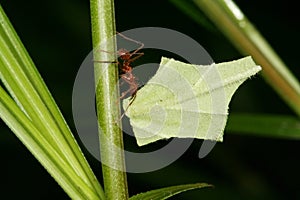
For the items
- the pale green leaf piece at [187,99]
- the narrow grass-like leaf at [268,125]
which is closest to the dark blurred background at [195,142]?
the narrow grass-like leaf at [268,125]

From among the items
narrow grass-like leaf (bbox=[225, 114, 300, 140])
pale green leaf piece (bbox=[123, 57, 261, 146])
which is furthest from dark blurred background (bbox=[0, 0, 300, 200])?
pale green leaf piece (bbox=[123, 57, 261, 146])

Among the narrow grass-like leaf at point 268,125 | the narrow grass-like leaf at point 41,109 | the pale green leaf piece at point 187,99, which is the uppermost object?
the narrow grass-like leaf at point 41,109

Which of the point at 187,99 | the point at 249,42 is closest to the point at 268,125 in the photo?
the point at 249,42

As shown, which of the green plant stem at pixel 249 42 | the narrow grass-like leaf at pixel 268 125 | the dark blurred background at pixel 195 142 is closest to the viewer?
the green plant stem at pixel 249 42

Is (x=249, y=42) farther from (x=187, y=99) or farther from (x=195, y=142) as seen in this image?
(x=195, y=142)

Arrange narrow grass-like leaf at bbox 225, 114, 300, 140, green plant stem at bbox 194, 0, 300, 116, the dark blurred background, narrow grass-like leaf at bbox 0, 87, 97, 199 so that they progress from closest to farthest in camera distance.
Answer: narrow grass-like leaf at bbox 0, 87, 97, 199 → green plant stem at bbox 194, 0, 300, 116 → narrow grass-like leaf at bbox 225, 114, 300, 140 → the dark blurred background

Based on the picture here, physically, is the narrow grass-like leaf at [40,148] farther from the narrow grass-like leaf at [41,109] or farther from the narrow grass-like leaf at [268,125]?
the narrow grass-like leaf at [268,125]

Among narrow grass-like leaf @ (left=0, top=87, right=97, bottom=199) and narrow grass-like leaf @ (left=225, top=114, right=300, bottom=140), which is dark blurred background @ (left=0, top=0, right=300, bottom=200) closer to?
narrow grass-like leaf @ (left=225, top=114, right=300, bottom=140)
